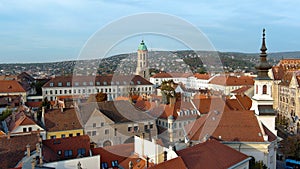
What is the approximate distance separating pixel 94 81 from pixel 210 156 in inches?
2083

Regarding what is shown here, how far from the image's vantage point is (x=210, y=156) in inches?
712

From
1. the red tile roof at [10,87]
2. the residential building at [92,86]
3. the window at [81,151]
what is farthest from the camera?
the residential building at [92,86]

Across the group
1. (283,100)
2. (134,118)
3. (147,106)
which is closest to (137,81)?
(283,100)

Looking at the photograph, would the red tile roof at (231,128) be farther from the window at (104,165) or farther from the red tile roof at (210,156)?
the window at (104,165)

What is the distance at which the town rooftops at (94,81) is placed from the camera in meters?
66.1

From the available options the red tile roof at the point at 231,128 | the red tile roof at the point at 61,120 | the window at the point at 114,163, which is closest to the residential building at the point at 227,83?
the red tile roof at the point at 61,120

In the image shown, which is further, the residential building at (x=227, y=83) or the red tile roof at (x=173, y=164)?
the residential building at (x=227, y=83)

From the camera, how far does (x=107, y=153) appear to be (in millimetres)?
24266

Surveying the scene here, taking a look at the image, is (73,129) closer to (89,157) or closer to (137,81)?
(89,157)

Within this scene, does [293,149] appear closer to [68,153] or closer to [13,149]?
[68,153]

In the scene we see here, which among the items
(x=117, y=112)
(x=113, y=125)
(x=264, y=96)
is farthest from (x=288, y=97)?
(x=113, y=125)

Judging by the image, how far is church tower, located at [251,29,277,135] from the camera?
2677 cm

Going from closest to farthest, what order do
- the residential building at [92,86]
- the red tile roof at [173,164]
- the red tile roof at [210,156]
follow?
the red tile roof at [173,164] < the red tile roof at [210,156] < the residential building at [92,86]

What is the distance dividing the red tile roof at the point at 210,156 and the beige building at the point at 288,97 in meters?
33.8
